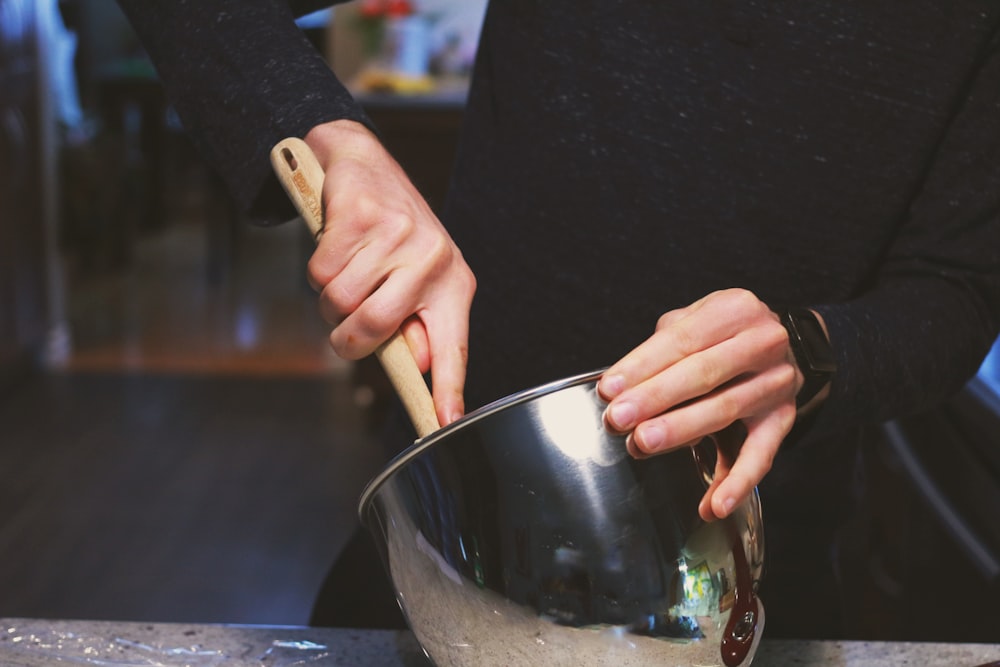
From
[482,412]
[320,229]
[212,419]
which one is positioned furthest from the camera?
[212,419]

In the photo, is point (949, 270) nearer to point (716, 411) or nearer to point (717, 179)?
point (717, 179)

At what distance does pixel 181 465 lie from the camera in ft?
9.40

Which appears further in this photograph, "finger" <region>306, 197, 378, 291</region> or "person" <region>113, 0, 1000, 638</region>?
"person" <region>113, 0, 1000, 638</region>

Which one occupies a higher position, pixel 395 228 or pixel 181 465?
pixel 395 228

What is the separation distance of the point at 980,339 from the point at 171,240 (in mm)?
5392

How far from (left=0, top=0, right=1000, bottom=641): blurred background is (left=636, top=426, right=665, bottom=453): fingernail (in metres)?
0.79

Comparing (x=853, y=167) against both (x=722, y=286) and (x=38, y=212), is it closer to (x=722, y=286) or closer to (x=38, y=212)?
(x=722, y=286)

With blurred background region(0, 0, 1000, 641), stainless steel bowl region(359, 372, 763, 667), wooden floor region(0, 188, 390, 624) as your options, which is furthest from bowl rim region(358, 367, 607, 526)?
wooden floor region(0, 188, 390, 624)

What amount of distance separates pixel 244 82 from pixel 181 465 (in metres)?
2.34

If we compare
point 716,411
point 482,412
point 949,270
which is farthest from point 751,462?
point 949,270

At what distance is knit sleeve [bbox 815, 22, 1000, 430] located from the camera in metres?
0.69

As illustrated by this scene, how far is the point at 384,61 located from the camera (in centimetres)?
339

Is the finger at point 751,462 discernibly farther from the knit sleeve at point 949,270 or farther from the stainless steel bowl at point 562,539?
the knit sleeve at point 949,270

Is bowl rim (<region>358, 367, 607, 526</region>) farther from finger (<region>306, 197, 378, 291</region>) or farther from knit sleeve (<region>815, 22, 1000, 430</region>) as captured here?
knit sleeve (<region>815, 22, 1000, 430</region>)
